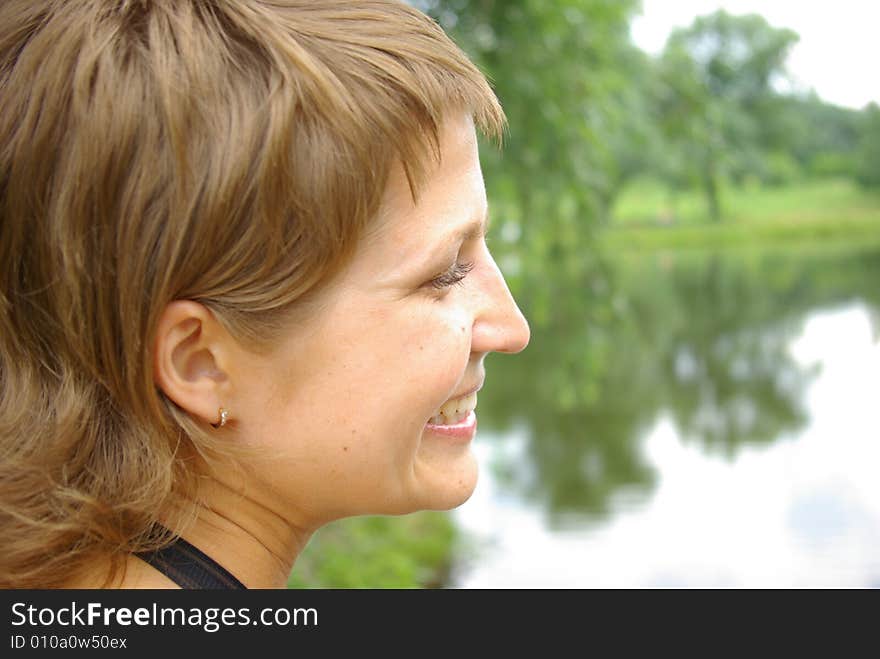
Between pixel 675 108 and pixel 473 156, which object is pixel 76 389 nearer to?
pixel 473 156

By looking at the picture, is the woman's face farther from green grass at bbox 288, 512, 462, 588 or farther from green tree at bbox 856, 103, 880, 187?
green tree at bbox 856, 103, 880, 187

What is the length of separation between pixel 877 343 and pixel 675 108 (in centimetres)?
1277

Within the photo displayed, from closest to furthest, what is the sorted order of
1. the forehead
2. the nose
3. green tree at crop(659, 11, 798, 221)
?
the forehead < the nose < green tree at crop(659, 11, 798, 221)

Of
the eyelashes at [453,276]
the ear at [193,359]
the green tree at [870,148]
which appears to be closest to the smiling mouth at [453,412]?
the eyelashes at [453,276]

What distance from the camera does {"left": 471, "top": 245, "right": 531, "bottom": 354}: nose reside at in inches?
54.1

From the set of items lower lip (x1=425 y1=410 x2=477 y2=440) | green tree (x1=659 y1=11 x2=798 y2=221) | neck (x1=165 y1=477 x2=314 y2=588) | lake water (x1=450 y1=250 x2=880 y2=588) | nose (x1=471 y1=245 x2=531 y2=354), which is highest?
green tree (x1=659 y1=11 x2=798 y2=221)

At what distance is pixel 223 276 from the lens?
1.18m

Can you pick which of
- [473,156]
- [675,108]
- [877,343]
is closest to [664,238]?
[877,343]

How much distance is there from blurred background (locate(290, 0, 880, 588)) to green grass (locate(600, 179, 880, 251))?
9cm

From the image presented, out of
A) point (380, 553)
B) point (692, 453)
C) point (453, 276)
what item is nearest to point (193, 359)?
point (453, 276)

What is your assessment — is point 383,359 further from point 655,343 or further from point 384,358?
point 655,343

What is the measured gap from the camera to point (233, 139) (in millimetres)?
1138

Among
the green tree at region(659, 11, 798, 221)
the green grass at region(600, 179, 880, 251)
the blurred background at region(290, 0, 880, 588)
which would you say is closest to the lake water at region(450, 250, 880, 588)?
the blurred background at region(290, 0, 880, 588)

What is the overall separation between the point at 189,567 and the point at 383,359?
1.26ft
